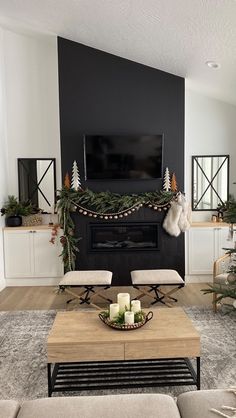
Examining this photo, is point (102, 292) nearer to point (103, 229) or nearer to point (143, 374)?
point (103, 229)

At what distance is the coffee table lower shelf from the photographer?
289cm

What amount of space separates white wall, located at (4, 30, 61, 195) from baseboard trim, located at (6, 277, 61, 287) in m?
1.44

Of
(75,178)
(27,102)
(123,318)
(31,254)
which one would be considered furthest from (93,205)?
(123,318)

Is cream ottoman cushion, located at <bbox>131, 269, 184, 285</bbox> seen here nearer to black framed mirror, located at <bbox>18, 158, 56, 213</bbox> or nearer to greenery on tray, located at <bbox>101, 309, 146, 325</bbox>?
greenery on tray, located at <bbox>101, 309, 146, 325</bbox>

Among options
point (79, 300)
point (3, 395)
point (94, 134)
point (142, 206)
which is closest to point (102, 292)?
point (79, 300)

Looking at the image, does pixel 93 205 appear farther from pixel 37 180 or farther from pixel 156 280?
pixel 156 280

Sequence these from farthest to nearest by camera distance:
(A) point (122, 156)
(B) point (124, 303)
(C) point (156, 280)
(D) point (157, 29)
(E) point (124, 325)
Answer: (A) point (122, 156), (C) point (156, 280), (D) point (157, 29), (B) point (124, 303), (E) point (124, 325)

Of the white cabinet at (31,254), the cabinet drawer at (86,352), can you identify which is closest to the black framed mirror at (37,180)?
the white cabinet at (31,254)

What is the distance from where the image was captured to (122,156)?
5.57m

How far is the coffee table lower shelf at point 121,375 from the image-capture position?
2.89m

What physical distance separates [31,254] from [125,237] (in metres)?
1.49

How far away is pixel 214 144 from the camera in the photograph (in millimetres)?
6258

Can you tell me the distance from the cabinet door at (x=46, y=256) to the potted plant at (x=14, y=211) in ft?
1.28

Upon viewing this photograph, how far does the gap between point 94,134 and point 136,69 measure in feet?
3.86
